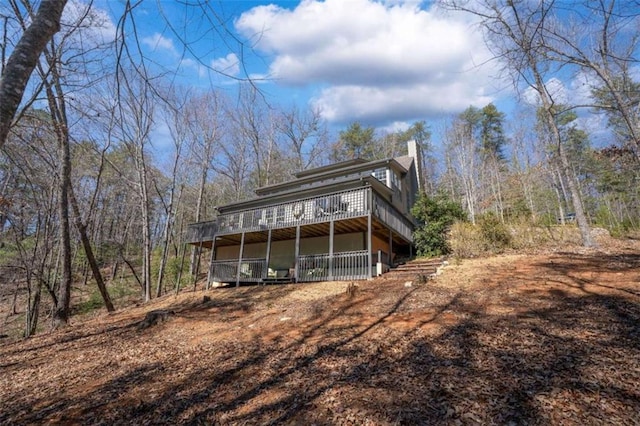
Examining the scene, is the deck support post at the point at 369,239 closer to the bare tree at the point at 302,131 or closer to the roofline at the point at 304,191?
the roofline at the point at 304,191

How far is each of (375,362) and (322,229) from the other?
9.96 metres

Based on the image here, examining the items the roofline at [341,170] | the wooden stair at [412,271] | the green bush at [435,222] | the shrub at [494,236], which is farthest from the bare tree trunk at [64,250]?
the shrub at [494,236]

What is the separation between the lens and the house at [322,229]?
1193 centimetres

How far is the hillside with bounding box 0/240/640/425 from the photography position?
121 inches

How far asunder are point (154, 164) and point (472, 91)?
780 inches

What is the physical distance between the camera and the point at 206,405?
11.9 feet

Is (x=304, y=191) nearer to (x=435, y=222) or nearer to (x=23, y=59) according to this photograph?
(x=435, y=222)

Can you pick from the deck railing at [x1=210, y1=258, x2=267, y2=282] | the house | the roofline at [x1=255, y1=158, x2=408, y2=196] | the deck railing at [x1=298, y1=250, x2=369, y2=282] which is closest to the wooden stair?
the house

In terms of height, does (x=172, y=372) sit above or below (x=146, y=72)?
below

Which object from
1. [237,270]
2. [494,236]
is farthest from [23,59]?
[494,236]

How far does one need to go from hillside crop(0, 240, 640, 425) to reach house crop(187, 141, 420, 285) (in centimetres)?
406

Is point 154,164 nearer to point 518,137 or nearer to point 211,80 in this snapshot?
point 211,80

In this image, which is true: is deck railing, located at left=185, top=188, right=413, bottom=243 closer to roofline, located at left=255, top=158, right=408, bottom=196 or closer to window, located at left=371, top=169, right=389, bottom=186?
window, located at left=371, top=169, right=389, bottom=186

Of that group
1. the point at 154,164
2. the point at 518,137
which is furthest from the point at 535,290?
the point at 518,137
